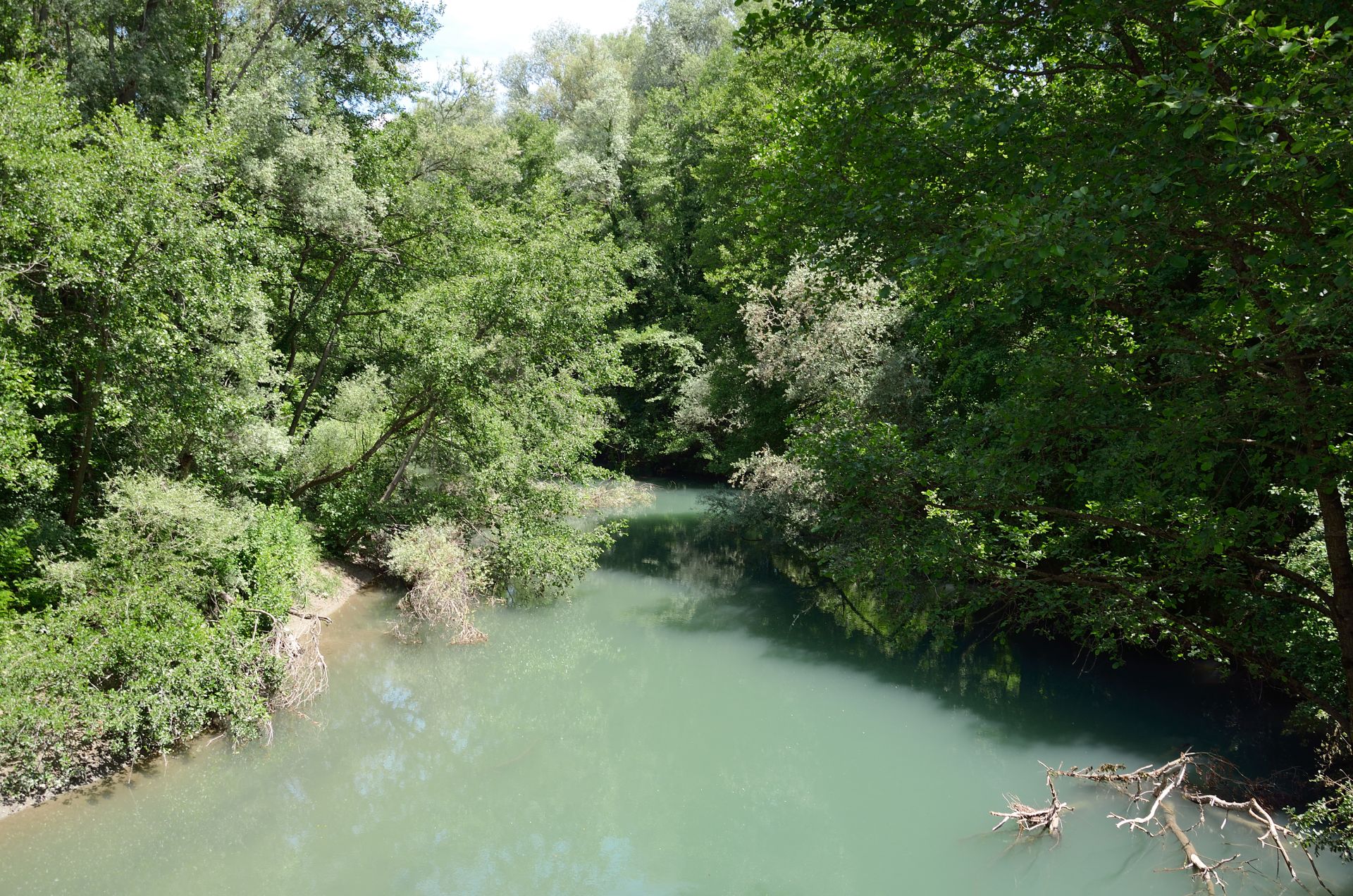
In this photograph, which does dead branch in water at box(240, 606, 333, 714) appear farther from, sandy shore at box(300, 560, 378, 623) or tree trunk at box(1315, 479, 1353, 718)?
tree trunk at box(1315, 479, 1353, 718)

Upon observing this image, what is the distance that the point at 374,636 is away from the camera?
13.0m

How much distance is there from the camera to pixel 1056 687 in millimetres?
11305

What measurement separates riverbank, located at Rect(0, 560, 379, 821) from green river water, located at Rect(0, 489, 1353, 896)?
0.14 meters

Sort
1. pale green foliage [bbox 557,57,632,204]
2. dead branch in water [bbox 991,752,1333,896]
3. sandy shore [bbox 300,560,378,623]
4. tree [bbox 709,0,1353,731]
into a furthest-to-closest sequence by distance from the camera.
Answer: pale green foliage [bbox 557,57,632,204]
sandy shore [bbox 300,560,378,623]
dead branch in water [bbox 991,752,1333,896]
tree [bbox 709,0,1353,731]

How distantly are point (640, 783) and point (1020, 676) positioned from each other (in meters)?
5.64

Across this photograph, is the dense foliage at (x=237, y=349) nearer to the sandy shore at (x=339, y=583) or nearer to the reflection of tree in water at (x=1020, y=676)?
the sandy shore at (x=339, y=583)

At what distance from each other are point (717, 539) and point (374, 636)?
950cm

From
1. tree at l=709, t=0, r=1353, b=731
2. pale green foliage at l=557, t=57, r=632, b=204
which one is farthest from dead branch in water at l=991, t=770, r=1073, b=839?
pale green foliage at l=557, t=57, r=632, b=204

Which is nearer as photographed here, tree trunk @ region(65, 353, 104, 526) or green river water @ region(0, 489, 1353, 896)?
green river water @ region(0, 489, 1353, 896)

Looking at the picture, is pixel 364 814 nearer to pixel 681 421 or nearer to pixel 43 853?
pixel 43 853

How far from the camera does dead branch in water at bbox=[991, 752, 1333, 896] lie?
275 inches

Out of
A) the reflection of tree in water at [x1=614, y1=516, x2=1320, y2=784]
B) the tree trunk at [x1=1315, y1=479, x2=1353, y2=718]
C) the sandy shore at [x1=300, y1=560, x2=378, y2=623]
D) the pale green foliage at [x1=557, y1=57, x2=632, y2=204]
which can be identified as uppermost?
the pale green foliage at [x1=557, y1=57, x2=632, y2=204]

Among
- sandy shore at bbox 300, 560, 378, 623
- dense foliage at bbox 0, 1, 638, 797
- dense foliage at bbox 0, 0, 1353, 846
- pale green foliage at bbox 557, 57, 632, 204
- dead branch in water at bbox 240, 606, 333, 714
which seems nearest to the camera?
dense foliage at bbox 0, 0, 1353, 846

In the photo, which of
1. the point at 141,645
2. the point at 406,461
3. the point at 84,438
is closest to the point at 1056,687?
the point at 406,461
